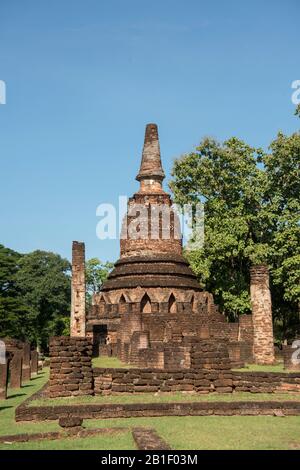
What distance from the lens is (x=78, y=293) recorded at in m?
18.9

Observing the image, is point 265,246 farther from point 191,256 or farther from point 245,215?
point 191,256

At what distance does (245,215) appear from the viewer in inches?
1119

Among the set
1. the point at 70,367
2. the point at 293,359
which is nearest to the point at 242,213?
the point at 293,359

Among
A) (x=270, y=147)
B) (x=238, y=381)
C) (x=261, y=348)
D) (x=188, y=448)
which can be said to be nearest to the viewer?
(x=188, y=448)

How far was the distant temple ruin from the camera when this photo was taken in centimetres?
1948

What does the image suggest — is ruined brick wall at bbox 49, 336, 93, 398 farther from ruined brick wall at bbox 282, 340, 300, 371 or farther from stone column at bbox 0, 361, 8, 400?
ruined brick wall at bbox 282, 340, 300, 371

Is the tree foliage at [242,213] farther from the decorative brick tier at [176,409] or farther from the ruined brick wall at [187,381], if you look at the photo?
the decorative brick tier at [176,409]

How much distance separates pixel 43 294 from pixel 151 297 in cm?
2029

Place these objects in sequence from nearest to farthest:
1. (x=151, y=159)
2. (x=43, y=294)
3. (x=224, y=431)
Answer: (x=224, y=431), (x=151, y=159), (x=43, y=294)

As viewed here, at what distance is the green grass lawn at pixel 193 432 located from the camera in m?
6.64

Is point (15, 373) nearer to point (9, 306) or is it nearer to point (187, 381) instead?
point (187, 381)

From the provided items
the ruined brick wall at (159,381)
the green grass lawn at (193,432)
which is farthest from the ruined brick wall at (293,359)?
the green grass lawn at (193,432)
